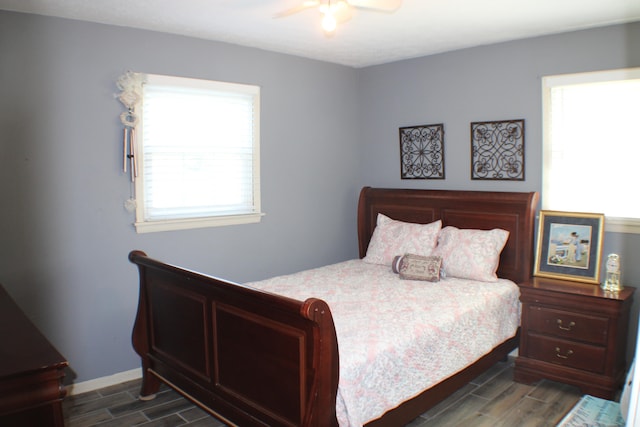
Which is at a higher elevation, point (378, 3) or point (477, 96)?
point (378, 3)

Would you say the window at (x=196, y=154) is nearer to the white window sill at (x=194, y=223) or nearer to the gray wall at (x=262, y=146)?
the white window sill at (x=194, y=223)

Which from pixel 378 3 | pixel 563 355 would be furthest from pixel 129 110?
pixel 563 355

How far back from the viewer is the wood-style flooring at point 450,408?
292 cm

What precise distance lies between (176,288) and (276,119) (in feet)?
6.18

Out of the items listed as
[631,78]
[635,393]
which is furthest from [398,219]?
[635,393]

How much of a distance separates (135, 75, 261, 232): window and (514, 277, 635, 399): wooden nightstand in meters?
2.21

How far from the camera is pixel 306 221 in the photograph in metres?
4.56

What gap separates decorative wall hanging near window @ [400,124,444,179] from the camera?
4324 mm

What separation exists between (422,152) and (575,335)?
193 centimetres

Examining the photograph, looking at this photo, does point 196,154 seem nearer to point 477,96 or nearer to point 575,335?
point 477,96

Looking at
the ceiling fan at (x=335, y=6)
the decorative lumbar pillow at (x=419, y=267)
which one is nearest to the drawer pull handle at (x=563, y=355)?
the decorative lumbar pillow at (x=419, y=267)

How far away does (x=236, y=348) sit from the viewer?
8.14ft

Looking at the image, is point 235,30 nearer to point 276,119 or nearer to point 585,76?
point 276,119

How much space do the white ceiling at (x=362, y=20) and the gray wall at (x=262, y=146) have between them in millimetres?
146
